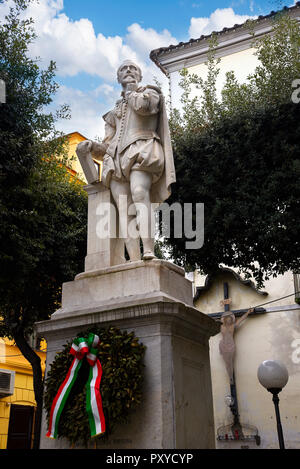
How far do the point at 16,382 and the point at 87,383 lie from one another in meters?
15.4

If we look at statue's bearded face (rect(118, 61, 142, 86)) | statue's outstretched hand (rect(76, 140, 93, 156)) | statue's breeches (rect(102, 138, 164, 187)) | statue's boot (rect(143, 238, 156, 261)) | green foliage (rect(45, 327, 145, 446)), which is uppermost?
statue's bearded face (rect(118, 61, 142, 86))

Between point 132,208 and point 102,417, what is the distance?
2.67 meters

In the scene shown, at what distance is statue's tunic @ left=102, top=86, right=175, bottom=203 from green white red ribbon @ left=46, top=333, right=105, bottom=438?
7.32ft

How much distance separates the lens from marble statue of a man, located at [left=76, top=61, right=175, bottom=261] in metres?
6.27

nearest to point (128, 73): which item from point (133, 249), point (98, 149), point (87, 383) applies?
point (98, 149)

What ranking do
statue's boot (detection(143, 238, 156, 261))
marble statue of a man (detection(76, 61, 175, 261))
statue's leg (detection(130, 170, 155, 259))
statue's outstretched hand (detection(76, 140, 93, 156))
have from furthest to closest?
statue's outstretched hand (detection(76, 140, 93, 156)) < marble statue of a man (detection(76, 61, 175, 261)) < statue's leg (detection(130, 170, 155, 259)) < statue's boot (detection(143, 238, 156, 261))

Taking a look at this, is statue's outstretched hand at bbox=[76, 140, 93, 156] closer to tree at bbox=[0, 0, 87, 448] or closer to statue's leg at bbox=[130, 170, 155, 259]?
statue's leg at bbox=[130, 170, 155, 259]

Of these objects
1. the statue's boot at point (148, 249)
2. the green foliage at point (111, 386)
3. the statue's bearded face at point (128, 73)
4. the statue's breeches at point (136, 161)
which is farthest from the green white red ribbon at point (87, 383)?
the statue's bearded face at point (128, 73)

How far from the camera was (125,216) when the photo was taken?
251 inches

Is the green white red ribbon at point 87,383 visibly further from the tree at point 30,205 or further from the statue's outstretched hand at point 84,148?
the tree at point 30,205

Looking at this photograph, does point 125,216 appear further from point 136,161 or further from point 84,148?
point 84,148

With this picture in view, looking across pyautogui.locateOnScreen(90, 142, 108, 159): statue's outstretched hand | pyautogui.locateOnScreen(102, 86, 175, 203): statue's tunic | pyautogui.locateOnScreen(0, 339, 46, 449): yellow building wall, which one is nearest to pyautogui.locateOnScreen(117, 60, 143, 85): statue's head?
pyautogui.locateOnScreen(102, 86, 175, 203): statue's tunic
